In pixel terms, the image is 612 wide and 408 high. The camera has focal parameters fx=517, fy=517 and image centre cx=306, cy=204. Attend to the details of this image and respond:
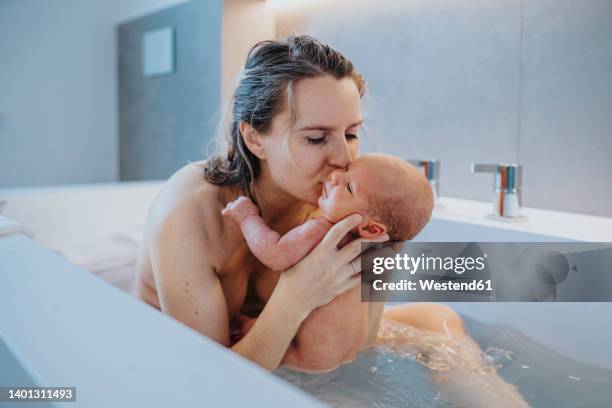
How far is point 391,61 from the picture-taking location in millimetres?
1821

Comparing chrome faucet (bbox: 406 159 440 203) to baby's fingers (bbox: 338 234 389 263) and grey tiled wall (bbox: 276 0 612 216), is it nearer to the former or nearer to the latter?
grey tiled wall (bbox: 276 0 612 216)

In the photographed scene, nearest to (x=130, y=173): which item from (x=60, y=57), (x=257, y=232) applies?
(x=60, y=57)

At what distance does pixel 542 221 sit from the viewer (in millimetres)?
1332

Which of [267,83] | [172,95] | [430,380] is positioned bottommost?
[430,380]

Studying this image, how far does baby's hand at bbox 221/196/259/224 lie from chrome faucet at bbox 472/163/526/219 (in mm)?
720

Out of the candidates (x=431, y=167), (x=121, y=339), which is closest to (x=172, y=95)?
(x=431, y=167)

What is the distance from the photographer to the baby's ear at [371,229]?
0.94 metres

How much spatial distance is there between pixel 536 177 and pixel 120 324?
1287 millimetres

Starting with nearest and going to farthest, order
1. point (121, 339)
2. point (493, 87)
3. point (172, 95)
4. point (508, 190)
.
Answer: point (121, 339) < point (508, 190) < point (493, 87) < point (172, 95)

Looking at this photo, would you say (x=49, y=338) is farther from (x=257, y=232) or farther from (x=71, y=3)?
(x=71, y=3)

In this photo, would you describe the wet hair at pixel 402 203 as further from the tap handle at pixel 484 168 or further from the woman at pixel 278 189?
the tap handle at pixel 484 168
